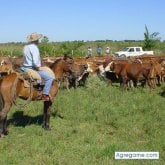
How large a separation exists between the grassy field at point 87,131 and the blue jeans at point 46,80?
0.98 meters

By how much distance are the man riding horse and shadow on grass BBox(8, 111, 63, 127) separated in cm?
106

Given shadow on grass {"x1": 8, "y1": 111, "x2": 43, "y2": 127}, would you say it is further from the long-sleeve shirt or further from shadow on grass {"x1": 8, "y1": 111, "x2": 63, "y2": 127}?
the long-sleeve shirt

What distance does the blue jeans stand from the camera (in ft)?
34.5

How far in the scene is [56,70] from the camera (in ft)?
39.7

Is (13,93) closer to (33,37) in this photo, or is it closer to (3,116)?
(3,116)

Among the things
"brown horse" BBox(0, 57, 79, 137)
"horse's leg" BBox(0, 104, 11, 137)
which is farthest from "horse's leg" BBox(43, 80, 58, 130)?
"horse's leg" BBox(0, 104, 11, 137)

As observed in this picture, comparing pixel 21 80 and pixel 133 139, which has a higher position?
pixel 21 80

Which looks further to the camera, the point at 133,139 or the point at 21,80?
the point at 21,80

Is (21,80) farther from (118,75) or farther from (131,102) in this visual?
(118,75)

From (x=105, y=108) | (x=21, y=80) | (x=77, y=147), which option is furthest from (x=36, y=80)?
(x=105, y=108)

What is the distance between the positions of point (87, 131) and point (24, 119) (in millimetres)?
2326

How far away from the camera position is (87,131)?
33.8 ft

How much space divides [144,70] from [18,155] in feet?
36.8

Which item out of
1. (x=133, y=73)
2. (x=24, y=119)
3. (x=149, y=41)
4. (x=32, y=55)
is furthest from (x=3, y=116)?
(x=149, y=41)
